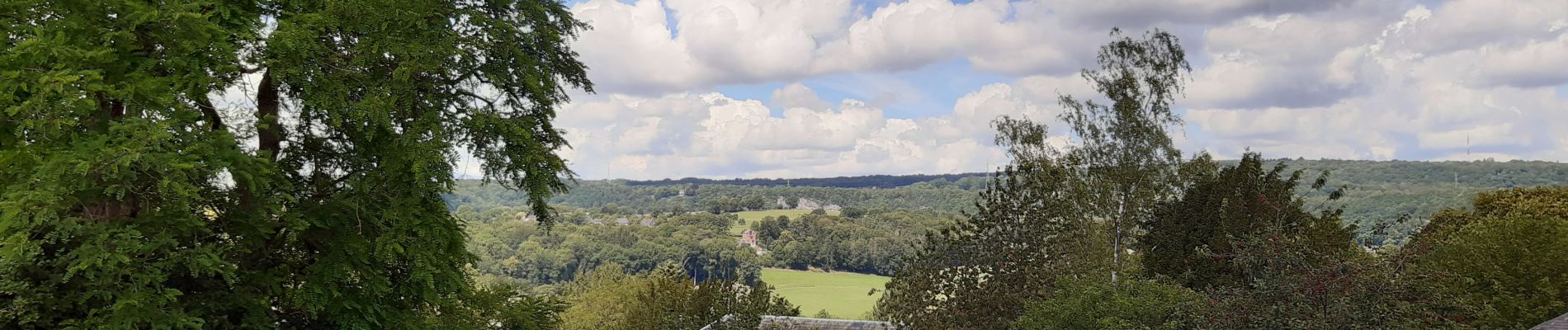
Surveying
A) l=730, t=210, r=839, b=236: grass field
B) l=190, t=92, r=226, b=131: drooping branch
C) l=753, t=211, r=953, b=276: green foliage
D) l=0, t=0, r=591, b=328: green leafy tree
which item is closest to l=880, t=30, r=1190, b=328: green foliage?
l=0, t=0, r=591, b=328: green leafy tree

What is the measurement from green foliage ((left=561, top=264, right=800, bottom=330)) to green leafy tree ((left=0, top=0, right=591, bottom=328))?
4.55 metres

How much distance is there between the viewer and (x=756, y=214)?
132m

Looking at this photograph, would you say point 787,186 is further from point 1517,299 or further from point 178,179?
point 178,179

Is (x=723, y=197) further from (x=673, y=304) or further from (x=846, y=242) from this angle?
(x=673, y=304)

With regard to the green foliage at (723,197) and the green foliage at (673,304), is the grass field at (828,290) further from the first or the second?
the green foliage at (723,197)

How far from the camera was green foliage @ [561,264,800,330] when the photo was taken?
22938mm

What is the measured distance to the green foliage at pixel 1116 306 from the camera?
1479 cm

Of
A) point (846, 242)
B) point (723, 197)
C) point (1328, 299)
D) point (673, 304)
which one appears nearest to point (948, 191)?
point (846, 242)

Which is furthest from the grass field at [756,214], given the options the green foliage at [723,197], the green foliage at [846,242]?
the green foliage at [846,242]

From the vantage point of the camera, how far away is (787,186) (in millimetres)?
159625

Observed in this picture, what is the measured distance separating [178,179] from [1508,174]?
335 feet

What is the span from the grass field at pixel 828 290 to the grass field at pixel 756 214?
18.7 m

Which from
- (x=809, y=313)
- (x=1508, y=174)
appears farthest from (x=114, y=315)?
(x=1508, y=174)

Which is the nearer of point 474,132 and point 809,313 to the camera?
point 474,132
